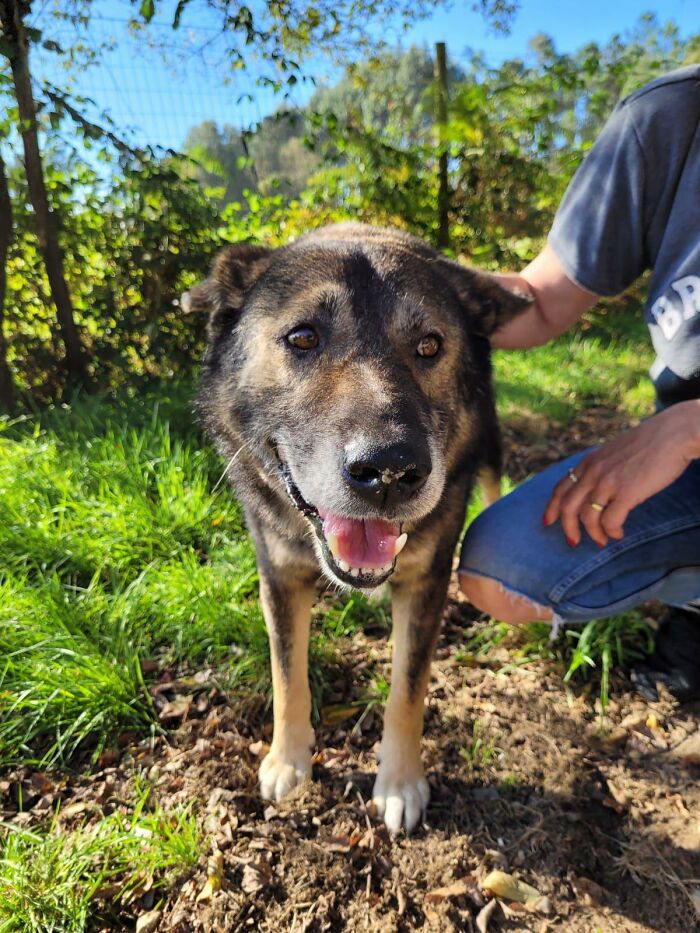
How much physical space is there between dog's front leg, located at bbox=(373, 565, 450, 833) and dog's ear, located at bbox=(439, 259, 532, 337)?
0.83 m

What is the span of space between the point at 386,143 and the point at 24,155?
281 centimetres

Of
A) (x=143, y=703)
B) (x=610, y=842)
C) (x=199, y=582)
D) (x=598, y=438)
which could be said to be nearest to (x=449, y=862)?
(x=610, y=842)

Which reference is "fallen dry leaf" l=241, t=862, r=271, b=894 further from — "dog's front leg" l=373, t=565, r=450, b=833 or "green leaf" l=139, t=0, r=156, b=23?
"green leaf" l=139, t=0, r=156, b=23

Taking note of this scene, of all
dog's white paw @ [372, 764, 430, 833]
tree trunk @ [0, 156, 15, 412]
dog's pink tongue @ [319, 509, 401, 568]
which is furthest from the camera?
tree trunk @ [0, 156, 15, 412]

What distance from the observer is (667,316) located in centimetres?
194

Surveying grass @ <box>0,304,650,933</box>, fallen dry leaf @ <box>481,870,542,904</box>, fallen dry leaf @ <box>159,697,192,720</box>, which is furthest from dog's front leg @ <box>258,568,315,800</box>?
fallen dry leaf @ <box>481,870,542,904</box>

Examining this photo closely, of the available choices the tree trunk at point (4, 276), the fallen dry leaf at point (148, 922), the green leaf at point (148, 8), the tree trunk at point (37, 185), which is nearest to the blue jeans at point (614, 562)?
the fallen dry leaf at point (148, 922)

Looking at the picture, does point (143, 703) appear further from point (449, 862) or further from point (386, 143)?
point (386, 143)

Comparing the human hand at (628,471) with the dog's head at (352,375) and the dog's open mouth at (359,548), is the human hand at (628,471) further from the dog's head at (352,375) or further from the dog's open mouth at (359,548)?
the dog's open mouth at (359,548)

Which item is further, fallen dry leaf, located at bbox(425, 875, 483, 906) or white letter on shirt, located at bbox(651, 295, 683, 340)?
white letter on shirt, located at bbox(651, 295, 683, 340)

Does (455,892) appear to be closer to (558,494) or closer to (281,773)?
(281,773)

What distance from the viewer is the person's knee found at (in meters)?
2.04

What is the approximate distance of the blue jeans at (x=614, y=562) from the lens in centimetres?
196

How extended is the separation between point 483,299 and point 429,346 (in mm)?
417
